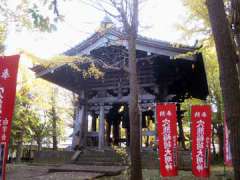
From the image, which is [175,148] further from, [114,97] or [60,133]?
[60,133]

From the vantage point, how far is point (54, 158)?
1628 cm

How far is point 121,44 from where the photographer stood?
14672mm

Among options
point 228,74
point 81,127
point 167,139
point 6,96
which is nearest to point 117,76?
point 81,127

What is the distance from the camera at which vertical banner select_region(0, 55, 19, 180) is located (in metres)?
6.54

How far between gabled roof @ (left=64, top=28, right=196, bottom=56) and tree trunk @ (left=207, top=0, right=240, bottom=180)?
7.78 meters

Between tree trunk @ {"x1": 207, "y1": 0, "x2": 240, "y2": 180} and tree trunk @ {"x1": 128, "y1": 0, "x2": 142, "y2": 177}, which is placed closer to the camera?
tree trunk @ {"x1": 207, "y1": 0, "x2": 240, "y2": 180}

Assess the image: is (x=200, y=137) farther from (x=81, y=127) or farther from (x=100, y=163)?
(x=81, y=127)

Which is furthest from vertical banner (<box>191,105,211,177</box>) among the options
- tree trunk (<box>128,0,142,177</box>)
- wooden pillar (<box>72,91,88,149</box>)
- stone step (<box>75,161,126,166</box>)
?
wooden pillar (<box>72,91,88,149</box>)

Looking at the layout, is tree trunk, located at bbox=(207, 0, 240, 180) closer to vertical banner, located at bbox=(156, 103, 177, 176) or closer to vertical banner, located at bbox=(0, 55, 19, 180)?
vertical banner, located at bbox=(0, 55, 19, 180)

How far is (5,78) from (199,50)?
27.9 feet

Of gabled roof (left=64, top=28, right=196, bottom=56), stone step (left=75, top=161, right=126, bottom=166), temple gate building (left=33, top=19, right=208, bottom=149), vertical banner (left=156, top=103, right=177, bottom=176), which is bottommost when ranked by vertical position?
stone step (left=75, top=161, right=126, bottom=166)

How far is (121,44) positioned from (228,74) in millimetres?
10014

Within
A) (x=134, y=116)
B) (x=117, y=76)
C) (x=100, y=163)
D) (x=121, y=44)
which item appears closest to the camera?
(x=134, y=116)

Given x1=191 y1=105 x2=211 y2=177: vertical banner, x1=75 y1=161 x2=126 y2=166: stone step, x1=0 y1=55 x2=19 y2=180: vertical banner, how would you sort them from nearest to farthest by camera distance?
x1=0 y1=55 x2=19 y2=180: vertical banner < x1=191 y1=105 x2=211 y2=177: vertical banner < x1=75 y1=161 x2=126 y2=166: stone step
